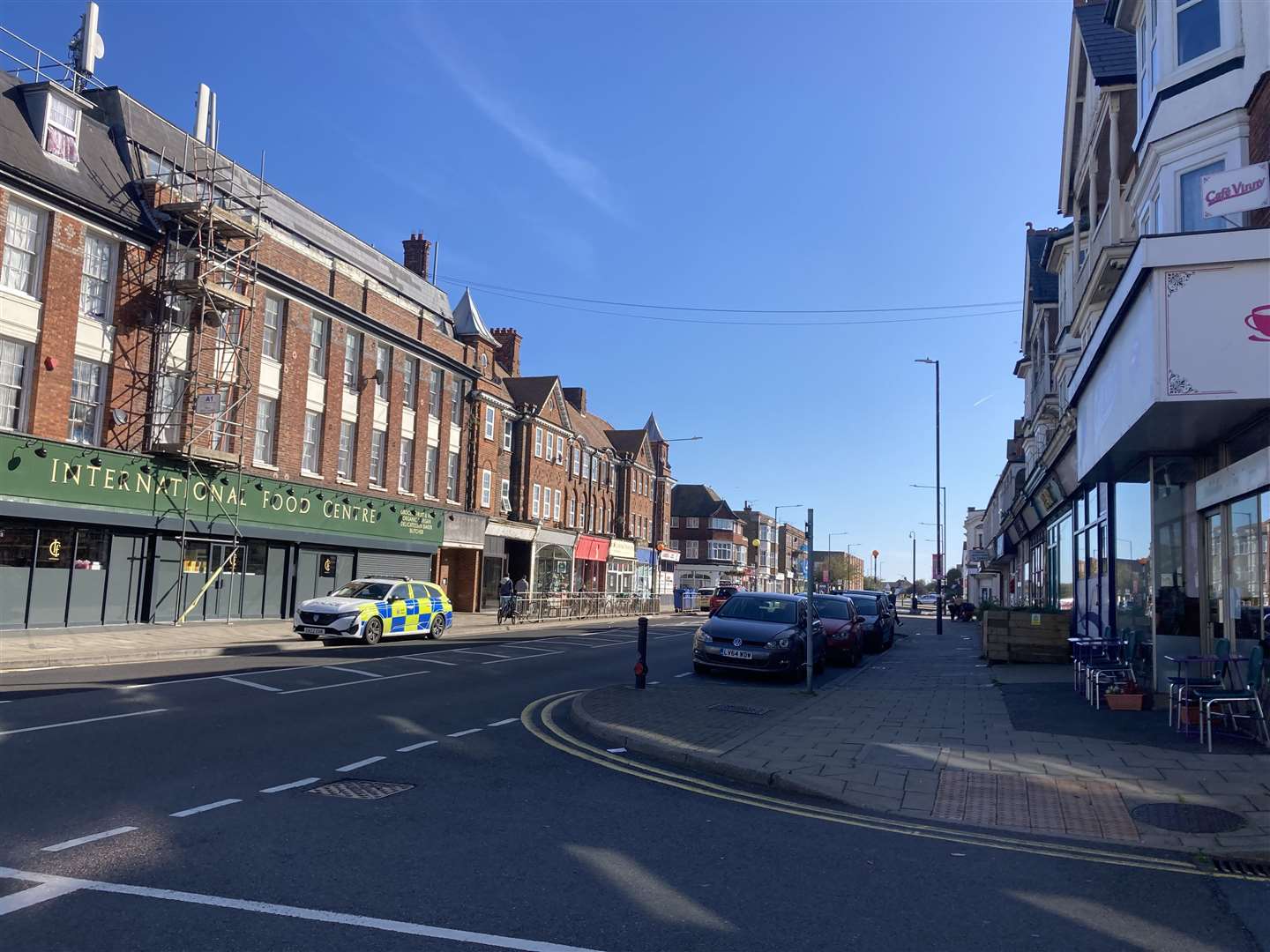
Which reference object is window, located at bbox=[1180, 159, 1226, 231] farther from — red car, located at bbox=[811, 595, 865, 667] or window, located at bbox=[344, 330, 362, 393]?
window, located at bbox=[344, 330, 362, 393]

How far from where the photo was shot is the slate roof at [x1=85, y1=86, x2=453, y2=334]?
24156 mm

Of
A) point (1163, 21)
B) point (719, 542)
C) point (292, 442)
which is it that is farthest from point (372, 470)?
point (719, 542)

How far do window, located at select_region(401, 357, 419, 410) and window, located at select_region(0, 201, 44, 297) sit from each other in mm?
15183

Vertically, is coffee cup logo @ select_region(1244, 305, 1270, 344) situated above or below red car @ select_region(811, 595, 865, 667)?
above

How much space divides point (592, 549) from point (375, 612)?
1349 inches

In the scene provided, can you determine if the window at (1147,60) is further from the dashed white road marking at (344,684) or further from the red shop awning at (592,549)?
the red shop awning at (592,549)

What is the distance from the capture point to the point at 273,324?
94.0 ft

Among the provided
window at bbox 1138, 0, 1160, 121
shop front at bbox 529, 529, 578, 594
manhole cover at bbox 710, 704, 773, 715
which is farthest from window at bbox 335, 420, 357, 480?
window at bbox 1138, 0, 1160, 121

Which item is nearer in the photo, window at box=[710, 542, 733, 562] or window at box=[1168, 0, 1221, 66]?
window at box=[1168, 0, 1221, 66]

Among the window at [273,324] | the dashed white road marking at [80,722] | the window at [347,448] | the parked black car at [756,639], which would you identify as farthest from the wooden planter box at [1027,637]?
the window at [347,448]

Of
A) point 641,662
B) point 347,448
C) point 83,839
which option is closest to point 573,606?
point 347,448

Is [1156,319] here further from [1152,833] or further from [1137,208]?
[1137,208]

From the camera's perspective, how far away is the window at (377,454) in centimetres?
3369

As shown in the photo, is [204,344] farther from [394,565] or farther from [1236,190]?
[1236,190]
